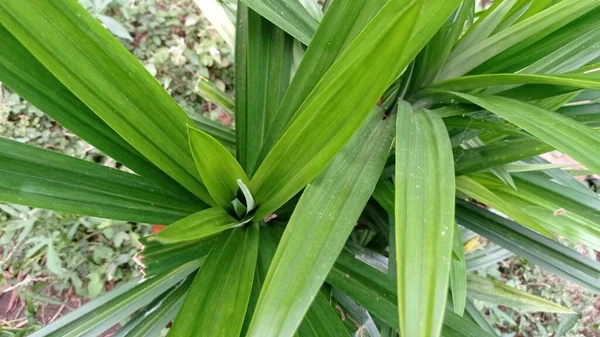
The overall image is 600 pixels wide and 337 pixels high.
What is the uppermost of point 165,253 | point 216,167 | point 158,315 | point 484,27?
point 484,27

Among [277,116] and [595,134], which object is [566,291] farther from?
[277,116]

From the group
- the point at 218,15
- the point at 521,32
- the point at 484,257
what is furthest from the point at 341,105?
the point at 484,257

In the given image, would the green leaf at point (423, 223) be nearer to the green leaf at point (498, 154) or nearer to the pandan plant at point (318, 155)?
the pandan plant at point (318, 155)

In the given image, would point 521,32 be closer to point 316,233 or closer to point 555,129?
point 555,129

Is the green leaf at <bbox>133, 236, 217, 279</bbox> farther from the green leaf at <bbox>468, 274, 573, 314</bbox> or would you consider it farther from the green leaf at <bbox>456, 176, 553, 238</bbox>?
the green leaf at <bbox>468, 274, 573, 314</bbox>

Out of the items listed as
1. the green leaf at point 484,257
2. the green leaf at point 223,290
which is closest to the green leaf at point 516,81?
the green leaf at point 223,290

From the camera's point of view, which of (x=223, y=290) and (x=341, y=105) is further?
(x=223, y=290)

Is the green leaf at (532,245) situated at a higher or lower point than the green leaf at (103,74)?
lower
